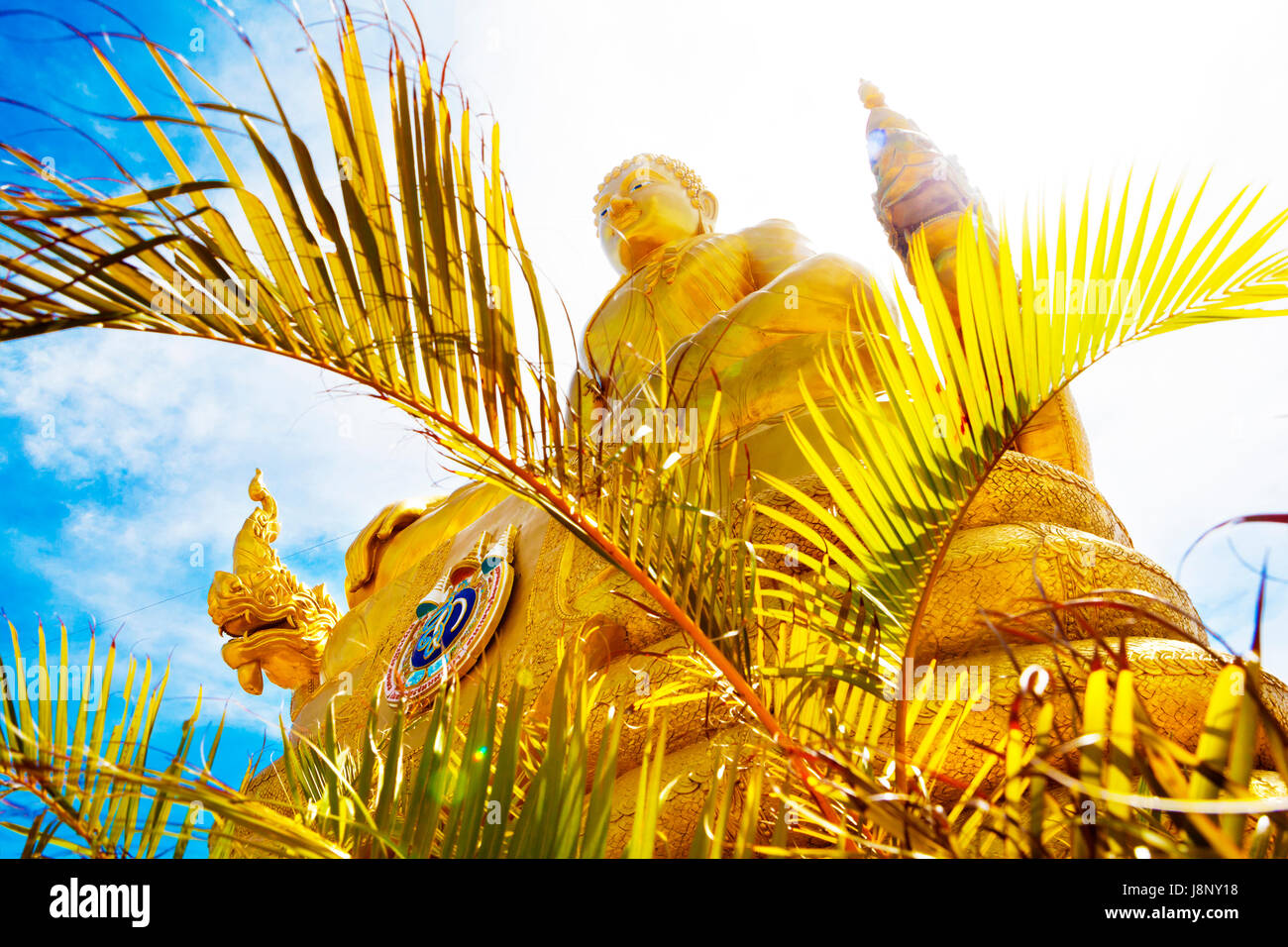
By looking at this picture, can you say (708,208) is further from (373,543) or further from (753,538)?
(753,538)

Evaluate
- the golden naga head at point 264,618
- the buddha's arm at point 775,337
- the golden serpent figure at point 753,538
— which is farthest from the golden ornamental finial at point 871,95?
the golden naga head at point 264,618

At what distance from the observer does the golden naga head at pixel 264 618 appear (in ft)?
13.9

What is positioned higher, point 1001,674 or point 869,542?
point 869,542

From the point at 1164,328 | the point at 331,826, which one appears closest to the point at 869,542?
the point at 1164,328

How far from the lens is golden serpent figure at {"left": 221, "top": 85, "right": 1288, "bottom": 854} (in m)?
1.66

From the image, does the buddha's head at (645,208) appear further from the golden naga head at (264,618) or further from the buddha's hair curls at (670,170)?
the golden naga head at (264,618)

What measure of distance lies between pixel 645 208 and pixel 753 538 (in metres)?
2.96

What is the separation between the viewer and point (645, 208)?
4.91 m

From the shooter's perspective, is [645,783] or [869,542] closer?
[645,783]

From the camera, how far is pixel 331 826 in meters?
1.13

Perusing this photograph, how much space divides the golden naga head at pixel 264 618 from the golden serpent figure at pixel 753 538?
0.98 feet

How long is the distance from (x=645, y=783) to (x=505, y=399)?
0.51 m
